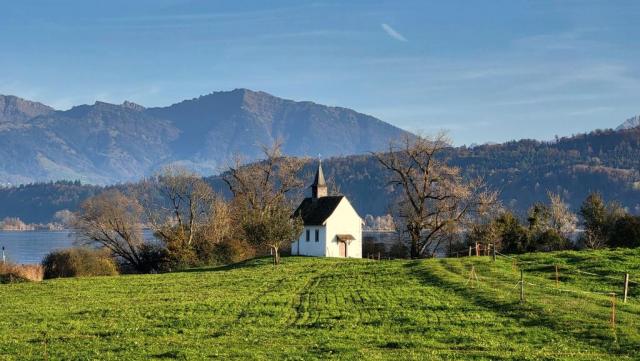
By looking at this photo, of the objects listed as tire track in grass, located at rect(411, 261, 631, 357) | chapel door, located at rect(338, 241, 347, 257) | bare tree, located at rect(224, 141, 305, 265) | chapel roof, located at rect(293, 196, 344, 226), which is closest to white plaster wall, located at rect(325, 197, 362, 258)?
chapel door, located at rect(338, 241, 347, 257)

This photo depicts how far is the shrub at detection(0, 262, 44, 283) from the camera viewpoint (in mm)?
65375

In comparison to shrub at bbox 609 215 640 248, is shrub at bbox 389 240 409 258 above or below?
below

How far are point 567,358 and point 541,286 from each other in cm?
1919

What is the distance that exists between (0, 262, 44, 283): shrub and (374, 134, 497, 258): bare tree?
3785 centimetres

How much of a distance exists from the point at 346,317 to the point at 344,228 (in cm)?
5531

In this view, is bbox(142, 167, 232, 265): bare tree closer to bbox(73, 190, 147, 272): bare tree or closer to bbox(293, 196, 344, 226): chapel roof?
bbox(73, 190, 147, 272): bare tree

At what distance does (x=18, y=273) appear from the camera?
227 feet

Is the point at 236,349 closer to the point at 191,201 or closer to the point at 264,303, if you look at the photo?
the point at 264,303

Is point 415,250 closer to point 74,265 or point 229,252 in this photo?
point 229,252

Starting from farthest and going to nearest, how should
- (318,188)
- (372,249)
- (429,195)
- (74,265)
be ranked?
(372,249), (318,188), (429,195), (74,265)

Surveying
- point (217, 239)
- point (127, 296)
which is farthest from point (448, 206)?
point (127, 296)

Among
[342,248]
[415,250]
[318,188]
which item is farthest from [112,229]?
[415,250]

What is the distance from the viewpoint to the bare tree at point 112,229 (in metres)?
91.3

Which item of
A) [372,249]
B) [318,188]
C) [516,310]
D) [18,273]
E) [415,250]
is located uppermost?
[318,188]
